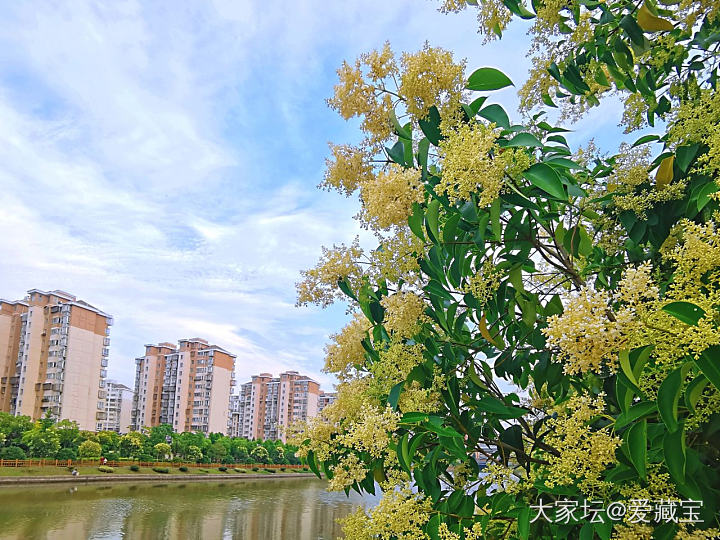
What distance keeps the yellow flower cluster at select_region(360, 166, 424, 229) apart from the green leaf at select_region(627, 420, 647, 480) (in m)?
0.59

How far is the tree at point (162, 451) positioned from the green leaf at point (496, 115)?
97.3ft

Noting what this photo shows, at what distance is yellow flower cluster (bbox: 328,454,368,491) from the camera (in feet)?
4.58

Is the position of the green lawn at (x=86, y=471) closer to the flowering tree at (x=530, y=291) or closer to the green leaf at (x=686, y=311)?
the flowering tree at (x=530, y=291)

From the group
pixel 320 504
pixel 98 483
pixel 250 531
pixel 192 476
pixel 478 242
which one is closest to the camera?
pixel 478 242

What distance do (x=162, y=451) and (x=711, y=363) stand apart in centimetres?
3060

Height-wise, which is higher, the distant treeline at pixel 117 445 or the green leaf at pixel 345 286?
the green leaf at pixel 345 286

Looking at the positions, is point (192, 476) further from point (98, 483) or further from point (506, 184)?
point (506, 184)

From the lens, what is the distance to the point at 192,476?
2650 centimetres

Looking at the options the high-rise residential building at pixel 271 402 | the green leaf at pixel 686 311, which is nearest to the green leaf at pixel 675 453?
the green leaf at pixel 686 311

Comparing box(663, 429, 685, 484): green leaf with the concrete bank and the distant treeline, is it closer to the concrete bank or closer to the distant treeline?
the distant treeline

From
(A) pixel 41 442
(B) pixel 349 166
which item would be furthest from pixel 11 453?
(B) pixel 349 166

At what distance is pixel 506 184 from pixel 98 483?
79.5 feet

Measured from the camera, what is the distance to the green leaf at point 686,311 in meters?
0.70

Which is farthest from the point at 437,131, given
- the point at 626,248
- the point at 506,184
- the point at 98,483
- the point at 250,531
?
the point at 98,483
